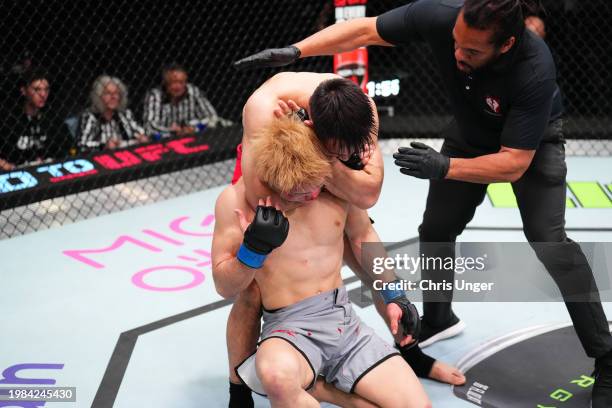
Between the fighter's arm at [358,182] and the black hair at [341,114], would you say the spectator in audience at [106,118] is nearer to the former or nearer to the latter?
the fighter's arm at [358,182]

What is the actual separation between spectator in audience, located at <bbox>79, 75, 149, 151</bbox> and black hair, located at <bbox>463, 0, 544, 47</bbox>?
317 cm

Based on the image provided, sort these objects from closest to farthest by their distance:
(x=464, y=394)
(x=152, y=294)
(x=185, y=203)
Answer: (x=464, y=394), (x=152, y=294), (x=185, y=203)

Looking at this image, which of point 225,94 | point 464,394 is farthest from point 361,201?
point 225,94

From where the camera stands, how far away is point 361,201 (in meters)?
2.21

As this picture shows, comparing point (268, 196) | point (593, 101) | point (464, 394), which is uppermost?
point (268, 196)

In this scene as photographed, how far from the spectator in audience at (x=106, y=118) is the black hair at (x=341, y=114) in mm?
3180

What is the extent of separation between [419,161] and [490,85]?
333 mm

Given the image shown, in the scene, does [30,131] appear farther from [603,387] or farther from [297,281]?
[603,387]

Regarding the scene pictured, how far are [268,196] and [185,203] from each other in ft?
8.64

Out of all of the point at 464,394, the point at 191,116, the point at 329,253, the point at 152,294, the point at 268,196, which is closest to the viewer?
the point at 268,196

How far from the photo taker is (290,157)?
1.98 meters

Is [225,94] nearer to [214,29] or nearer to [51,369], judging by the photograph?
[214,29]

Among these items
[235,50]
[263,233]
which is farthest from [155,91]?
[263,233]

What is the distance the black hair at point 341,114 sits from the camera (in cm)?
194
